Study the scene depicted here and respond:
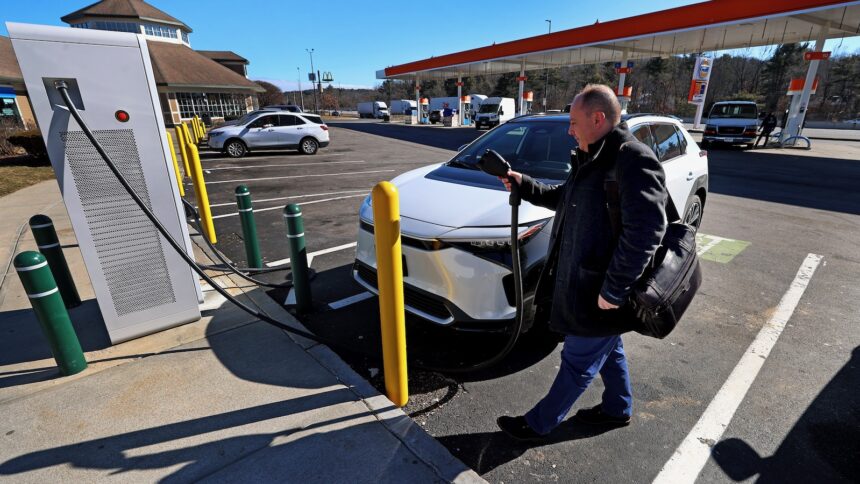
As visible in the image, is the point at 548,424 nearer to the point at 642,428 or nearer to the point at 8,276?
the point at 642,428

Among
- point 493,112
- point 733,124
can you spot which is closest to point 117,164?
point 733,124

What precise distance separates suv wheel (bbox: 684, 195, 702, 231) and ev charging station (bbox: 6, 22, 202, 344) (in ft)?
16.9

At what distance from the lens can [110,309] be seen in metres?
3.10

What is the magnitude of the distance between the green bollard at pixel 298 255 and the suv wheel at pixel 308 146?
13354 mm

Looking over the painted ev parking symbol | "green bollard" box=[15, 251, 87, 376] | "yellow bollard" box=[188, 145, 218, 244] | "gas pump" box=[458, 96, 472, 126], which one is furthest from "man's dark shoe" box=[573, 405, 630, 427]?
"gas pump" box=[458, 96, 472, 126]

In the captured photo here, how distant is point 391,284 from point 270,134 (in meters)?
14.8

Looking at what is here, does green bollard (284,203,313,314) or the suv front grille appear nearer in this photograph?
the suv front grille

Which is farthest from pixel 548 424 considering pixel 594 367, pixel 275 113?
pixel 275 113

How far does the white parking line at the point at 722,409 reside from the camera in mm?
2182

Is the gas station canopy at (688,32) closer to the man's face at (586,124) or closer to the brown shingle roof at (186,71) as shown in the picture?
the man's face at (586,124)

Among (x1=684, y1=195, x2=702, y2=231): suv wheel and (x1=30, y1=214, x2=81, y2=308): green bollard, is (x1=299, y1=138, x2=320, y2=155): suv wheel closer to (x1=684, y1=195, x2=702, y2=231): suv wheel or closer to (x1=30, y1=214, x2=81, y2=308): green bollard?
(x1=30, y1=214, x2=81, y2=308): green bollard

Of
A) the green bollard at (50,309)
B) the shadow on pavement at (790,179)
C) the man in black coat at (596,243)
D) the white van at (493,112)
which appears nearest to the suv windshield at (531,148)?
the man in black coat at (596,243)

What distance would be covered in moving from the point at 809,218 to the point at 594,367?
298 inches

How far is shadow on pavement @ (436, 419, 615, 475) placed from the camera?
2.25 meters
